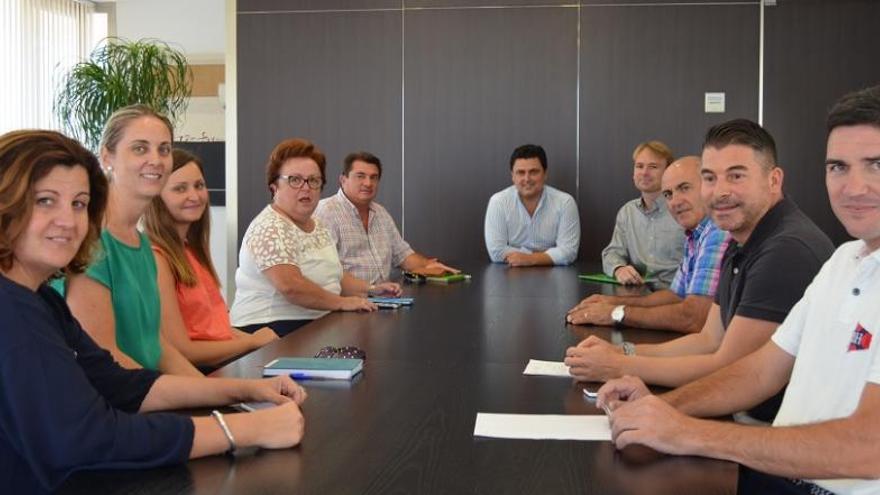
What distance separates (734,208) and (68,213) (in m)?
1.62

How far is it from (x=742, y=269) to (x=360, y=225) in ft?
8.96

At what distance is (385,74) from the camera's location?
631 centimetres

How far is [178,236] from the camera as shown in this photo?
297cm

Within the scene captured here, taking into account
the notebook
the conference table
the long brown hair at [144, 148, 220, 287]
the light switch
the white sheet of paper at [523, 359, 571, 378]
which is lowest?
the conference table

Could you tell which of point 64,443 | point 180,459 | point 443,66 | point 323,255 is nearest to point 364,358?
point 180,459

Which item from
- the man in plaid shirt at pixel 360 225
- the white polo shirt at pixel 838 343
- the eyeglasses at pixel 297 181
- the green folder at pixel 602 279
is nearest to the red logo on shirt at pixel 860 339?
the white polo shirt at pixel 838 343

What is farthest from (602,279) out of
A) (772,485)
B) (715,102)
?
(772,485)

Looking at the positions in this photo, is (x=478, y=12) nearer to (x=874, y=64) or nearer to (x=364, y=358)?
(x=874, y=64)

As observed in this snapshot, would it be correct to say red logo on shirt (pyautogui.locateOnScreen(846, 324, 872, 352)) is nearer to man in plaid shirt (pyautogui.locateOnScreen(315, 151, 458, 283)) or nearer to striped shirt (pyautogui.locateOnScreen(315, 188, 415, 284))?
man in plaid shirt (pyautogui.locateOnScreen(315, 151, 458, 283))

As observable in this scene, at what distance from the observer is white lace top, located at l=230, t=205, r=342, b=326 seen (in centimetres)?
356

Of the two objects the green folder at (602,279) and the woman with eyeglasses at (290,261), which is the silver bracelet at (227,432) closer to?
the woman with eyeglasses at (290,261)

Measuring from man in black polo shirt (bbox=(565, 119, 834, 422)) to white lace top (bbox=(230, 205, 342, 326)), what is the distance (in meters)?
1.65

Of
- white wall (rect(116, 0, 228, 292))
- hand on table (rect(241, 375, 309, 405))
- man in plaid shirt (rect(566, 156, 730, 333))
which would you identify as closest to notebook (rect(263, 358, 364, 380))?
hand on table (rect(241, 375, 309, 405))

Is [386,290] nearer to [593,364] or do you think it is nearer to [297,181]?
[297,181]
